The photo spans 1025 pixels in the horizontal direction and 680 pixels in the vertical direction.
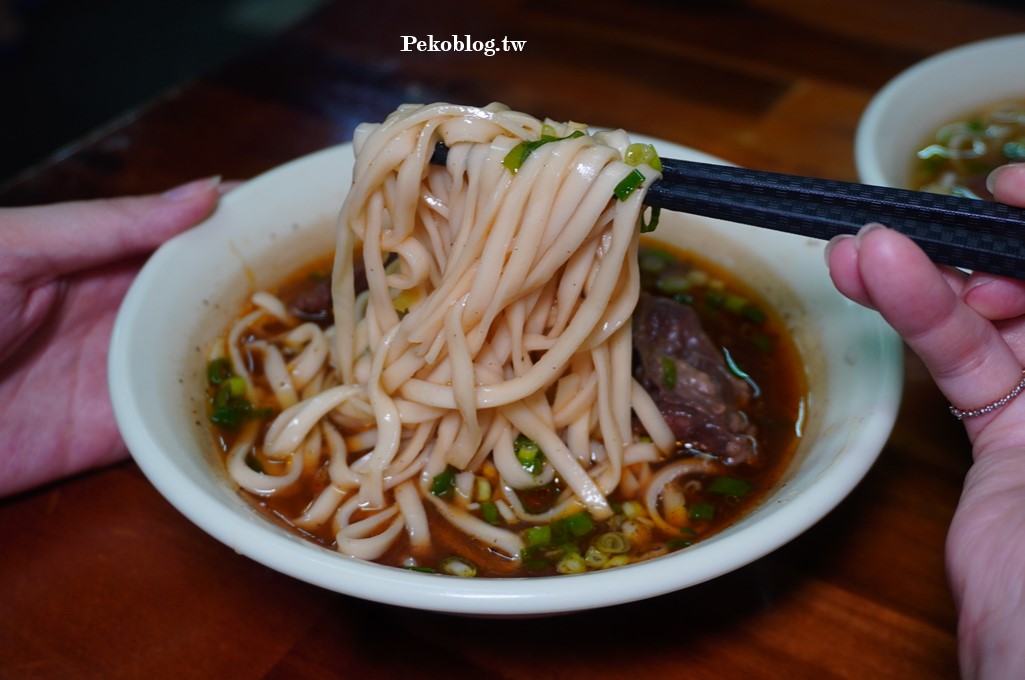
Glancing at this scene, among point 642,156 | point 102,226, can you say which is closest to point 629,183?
point 642,156

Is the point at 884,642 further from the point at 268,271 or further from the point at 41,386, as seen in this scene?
the point at 41,386

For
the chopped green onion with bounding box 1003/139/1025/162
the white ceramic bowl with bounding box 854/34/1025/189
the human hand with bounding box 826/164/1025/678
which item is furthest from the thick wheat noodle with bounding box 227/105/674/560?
the chopped green onion with bounding box 1003/139/1025/162

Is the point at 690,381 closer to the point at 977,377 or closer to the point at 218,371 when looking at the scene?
the point at 977,377

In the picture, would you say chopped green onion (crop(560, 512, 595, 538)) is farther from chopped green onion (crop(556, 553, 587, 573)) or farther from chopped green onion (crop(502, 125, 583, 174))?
chopped green onion (crop(502, 125, 583, 174))

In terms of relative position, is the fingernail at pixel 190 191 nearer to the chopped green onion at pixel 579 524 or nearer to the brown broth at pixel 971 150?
the chopped green onion at pixel 579 524

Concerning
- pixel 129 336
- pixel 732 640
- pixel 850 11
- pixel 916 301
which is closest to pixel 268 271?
pixel 129 336

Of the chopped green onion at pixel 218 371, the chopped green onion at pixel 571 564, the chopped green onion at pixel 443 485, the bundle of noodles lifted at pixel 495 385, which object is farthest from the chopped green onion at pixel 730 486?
the chopped green onion at pixel 218 371
